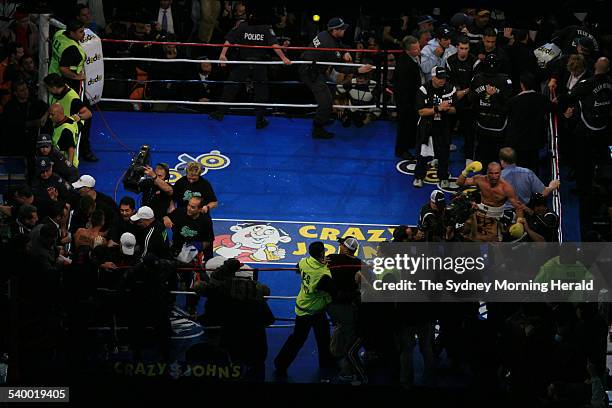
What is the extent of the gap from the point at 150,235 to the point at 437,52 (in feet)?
15.8

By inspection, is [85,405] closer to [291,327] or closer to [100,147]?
[291,327]

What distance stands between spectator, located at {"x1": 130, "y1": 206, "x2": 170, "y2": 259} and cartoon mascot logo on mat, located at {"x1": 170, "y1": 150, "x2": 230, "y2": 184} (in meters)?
2.86

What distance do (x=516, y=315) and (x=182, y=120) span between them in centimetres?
619

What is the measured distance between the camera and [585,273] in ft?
37.4

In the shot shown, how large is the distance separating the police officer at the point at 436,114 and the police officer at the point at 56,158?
12.7 ft

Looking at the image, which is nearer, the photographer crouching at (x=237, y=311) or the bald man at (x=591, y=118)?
the photographer crouching at (x=237, y=311)

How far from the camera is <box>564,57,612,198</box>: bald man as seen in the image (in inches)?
544

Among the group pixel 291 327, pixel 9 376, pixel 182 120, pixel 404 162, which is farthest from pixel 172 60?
pixel 9 376

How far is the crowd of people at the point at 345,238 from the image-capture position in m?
11.2

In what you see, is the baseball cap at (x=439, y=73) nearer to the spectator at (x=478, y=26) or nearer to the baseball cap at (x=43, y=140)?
the spectator at (x=478, y=26)

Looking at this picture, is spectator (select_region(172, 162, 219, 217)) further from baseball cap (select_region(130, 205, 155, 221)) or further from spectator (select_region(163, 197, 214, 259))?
baseball cap (select_region(130, 205, 155, 221))

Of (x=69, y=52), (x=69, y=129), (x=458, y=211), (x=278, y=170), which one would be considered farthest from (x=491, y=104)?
(x=69, y=52)

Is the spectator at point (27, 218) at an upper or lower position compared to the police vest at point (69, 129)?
lower

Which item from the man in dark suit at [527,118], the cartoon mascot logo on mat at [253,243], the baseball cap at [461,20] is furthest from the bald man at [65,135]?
the baseball cap at [461,20]
